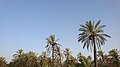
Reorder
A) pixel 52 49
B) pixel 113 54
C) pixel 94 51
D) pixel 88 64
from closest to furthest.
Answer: pixel 88 64, pixel 94 51, pixel 52 49, pixel 113 54

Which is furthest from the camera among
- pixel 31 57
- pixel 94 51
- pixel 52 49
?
pixel 31 57

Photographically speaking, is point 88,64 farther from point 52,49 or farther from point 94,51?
point 52,49

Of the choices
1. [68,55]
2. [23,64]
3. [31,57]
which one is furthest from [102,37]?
[23,64]

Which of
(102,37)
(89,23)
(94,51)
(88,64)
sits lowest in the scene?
(88,64)

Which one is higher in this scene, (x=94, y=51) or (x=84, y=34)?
(x=84, y=34)

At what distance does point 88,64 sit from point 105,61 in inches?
1723

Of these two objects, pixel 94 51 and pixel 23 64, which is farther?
pixel 23 64

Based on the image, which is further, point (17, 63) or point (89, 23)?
point (17, 63)

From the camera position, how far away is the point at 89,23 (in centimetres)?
4781

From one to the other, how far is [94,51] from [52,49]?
72.9 feet

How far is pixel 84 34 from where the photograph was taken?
47688 millimetres

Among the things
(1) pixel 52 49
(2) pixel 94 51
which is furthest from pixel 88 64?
(1) pixel 52 49

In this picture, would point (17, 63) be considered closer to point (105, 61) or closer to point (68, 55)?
point (68, 55)

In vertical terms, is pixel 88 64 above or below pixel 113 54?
below
